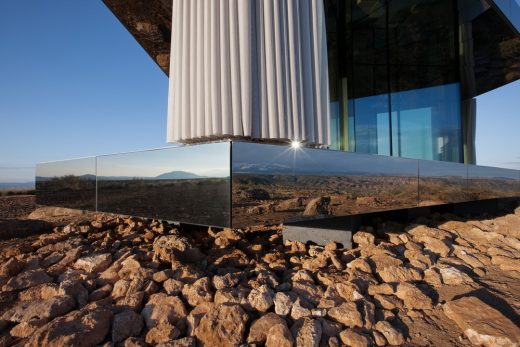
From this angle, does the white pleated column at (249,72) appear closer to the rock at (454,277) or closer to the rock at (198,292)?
the rock at (198,292)

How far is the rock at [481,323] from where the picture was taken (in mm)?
1506

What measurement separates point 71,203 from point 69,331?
2481 millimetres

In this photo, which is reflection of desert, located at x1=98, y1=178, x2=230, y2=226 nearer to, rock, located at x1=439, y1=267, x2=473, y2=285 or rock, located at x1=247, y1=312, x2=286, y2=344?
rock, located at x1=247, y1=312, x2=286, y2=344

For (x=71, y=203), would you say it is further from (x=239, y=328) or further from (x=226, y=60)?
(x=239, y=328)

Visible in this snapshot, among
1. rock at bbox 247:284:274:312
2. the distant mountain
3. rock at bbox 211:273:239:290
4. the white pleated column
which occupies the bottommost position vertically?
rock at bbox 247:284:274:312

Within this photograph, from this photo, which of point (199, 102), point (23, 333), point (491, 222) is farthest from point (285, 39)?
point (491, 222)

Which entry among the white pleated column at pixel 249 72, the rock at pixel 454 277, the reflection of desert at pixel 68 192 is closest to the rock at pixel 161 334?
the white pleated column at pixel 249 72

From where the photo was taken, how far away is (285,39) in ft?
7.92

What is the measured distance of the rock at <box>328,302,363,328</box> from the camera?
162 cm

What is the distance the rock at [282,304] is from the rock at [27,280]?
1.52 metres

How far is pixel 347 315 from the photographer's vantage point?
1.65 metres

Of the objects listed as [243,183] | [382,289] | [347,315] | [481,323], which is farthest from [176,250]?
[481,323]

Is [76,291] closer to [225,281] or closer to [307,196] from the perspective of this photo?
[225,281]

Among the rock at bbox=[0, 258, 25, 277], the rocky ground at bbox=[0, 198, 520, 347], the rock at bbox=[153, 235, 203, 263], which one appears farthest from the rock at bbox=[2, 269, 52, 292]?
the rock at bbox=[153, 235, 203, 263]
